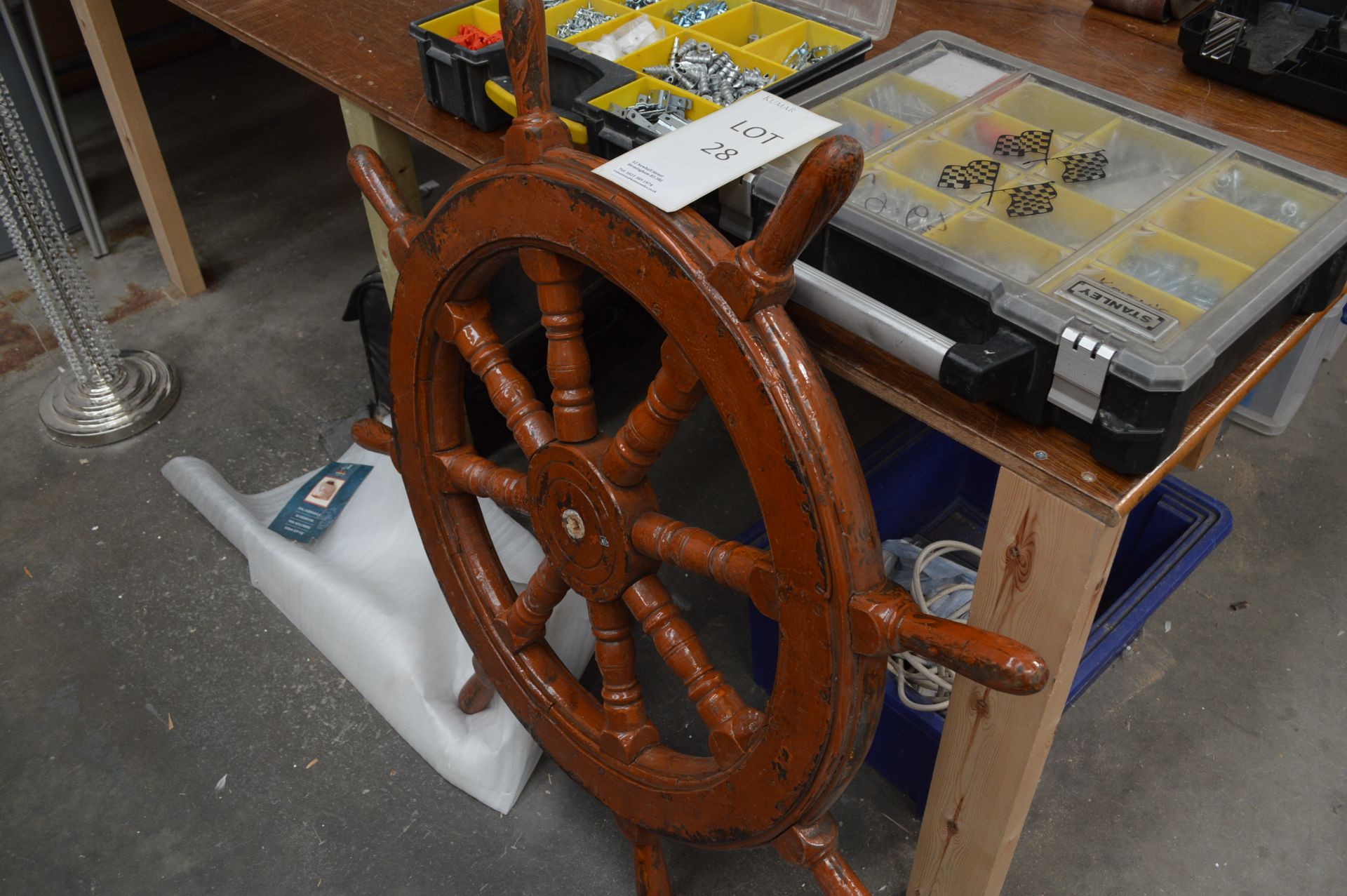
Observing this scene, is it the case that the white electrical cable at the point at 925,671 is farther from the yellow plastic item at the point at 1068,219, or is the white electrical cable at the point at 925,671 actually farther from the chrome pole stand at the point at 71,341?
the chrome pole stand at the point at 71,341

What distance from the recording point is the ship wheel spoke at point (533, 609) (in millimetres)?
1213

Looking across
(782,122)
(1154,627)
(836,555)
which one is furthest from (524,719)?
(1154,627)

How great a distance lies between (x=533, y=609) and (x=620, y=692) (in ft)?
0.46

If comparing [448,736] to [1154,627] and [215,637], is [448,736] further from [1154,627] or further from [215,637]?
[1154,627]

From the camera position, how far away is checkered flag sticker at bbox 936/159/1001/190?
106 centimetres

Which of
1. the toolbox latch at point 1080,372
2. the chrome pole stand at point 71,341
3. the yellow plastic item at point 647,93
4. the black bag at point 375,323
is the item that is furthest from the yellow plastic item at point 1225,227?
the chrome pole stand at point 71,341

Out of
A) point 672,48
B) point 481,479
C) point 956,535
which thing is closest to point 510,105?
point 672,48

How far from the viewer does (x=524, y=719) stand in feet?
4.39

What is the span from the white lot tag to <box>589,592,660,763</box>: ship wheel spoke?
1.53ft

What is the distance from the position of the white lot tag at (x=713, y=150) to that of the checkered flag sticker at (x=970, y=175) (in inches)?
4.8

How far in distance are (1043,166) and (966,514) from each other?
991 mm

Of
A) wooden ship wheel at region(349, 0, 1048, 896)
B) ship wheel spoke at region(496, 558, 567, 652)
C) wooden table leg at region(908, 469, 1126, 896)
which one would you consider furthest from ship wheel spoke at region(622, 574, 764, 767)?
wooden table leg at region(908, 469, 1126, 896)

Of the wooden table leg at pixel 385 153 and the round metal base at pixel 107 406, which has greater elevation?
the wooden table leg at pixel 385 153

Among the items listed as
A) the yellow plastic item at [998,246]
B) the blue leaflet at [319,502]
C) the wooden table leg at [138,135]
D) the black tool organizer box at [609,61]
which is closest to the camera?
the yellow plastic item at [998,246]
